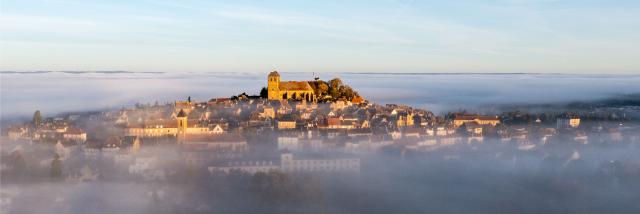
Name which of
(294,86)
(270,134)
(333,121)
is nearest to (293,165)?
(270,134)

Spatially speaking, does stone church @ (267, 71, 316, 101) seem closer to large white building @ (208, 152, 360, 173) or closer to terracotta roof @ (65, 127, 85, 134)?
terracotta roof @ (65, 127, 85, 134)

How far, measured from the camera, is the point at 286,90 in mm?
79500

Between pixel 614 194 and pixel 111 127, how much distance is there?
4181 centimetres

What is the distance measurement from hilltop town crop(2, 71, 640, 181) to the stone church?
4.4 inches

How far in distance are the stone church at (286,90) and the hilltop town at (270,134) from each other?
113mm

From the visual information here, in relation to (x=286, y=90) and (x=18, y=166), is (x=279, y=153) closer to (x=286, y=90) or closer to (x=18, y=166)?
(x=18, y=166)

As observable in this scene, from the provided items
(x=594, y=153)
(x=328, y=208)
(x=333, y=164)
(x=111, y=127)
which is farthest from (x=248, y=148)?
(x=594, y=153)

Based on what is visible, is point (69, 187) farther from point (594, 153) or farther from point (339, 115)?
point (594, 153)

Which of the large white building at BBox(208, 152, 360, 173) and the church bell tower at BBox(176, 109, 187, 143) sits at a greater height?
the church bell tower at BBox(176, 109, 187, 143)

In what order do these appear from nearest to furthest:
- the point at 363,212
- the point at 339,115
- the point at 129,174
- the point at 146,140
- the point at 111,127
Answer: the point at 363,212
the point at 129,174
the point at 146,140
the point at 111,127
the point at 339,115

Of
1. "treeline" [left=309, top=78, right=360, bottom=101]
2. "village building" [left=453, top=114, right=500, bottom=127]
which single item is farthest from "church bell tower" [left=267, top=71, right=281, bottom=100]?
"village building" [left=453, top=114, right=500, bottom=127]

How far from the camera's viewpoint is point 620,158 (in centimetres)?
6419

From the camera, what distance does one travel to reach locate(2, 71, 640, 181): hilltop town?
49688mm

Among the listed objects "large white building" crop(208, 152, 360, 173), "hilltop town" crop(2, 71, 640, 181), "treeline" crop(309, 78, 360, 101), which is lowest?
"large white building" crop(208, 152, 360, 173)
